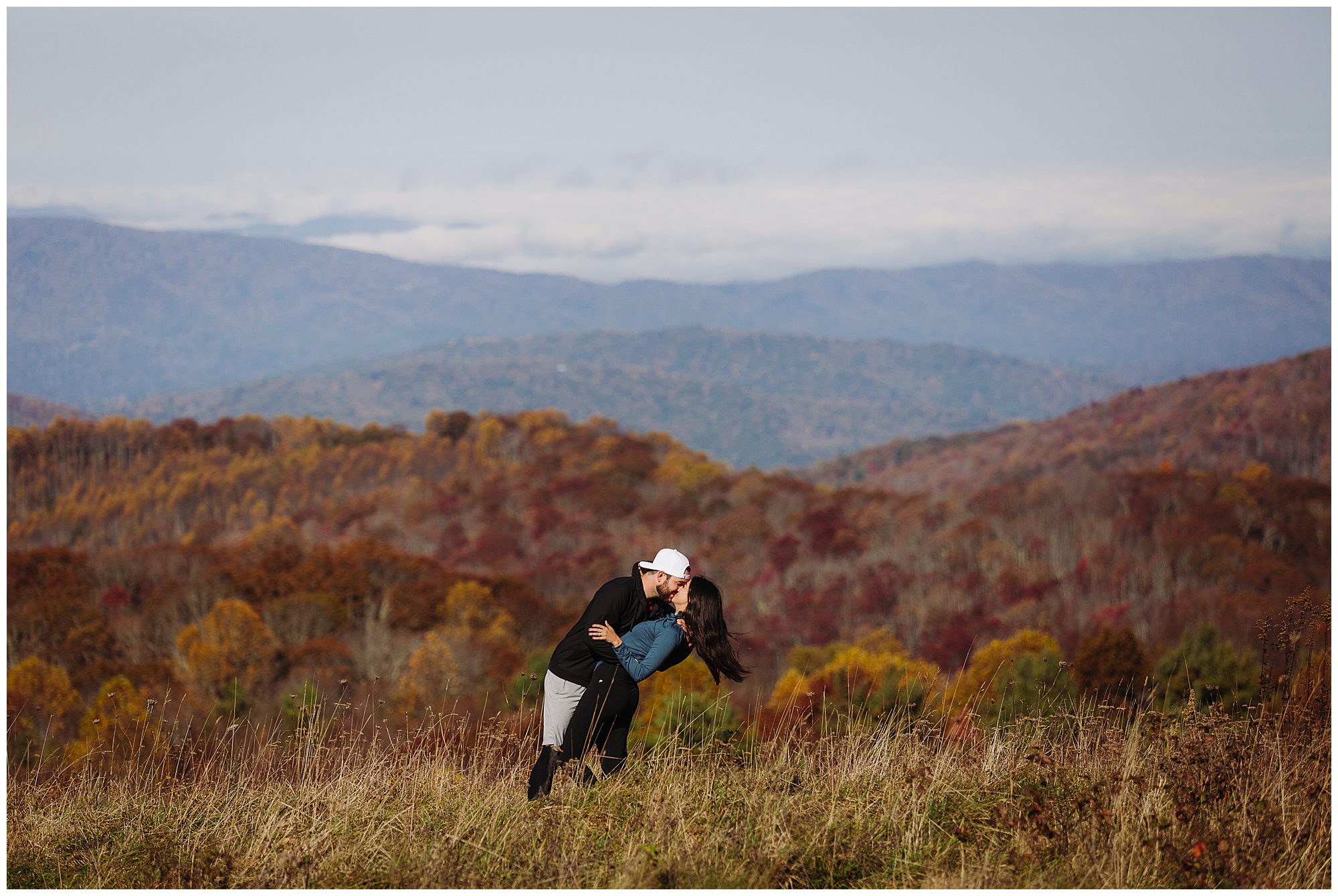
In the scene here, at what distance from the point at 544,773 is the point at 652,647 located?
680 millimetres

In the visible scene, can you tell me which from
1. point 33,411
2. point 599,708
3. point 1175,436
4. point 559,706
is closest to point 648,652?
point 599,708

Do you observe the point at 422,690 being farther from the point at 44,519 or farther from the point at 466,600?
the point at 44,519

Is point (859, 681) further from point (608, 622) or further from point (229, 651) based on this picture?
point (229, 651)

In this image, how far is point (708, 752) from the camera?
5141 millimetres

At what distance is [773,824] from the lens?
3822 mm

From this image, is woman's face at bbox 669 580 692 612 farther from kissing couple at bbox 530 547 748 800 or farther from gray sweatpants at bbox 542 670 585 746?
gray sweatpants at bbox 542 670 585 746

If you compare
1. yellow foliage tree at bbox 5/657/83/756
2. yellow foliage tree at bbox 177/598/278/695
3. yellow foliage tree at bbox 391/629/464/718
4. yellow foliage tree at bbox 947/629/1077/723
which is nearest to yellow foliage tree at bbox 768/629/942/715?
yellow foliage tree at bbox 947/629/1077/723

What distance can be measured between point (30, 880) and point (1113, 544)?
41.1 meters

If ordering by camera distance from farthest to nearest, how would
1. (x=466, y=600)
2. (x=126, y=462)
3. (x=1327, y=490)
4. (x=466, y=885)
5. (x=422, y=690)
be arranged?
(x=126, y=462) < (x=1327, y=490) < (x=466, y=600) < (x=422, y=690) < (x=466, y=885)

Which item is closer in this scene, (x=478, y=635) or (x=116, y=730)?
(x=116, y=730)

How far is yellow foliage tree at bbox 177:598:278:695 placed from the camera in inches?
1112

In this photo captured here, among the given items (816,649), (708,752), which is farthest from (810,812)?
(816,649)

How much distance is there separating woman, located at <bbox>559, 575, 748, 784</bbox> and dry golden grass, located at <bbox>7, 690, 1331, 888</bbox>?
0.24 m

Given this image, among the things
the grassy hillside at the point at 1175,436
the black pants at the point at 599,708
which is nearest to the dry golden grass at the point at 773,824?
the black pants at the point at 599,708
